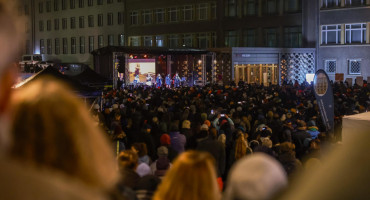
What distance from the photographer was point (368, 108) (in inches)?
746

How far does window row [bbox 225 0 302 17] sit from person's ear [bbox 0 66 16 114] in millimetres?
50660

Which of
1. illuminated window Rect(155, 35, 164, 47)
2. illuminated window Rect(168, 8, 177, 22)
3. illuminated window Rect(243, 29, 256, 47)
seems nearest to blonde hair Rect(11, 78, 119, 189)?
illuminated window Rect(243, 29, 256, 47)

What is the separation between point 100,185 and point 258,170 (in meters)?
0.72

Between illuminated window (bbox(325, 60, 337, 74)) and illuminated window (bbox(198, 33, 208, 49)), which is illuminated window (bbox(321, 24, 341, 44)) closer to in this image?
illuminated window (bbox(325, 60, 337, 74))

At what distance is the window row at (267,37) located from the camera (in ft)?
167

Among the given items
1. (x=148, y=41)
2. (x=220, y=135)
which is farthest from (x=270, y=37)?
(x=220, y=135)

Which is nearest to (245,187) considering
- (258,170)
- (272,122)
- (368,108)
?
(258,170)

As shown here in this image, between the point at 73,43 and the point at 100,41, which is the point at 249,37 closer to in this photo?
the point at 100,41

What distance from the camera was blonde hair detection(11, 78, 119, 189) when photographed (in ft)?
4.24

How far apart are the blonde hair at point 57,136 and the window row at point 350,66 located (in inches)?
1862

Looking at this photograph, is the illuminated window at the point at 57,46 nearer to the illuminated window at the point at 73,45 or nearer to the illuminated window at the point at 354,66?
the illuminated window at the point at 73,45

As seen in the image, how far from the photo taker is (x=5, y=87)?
1282 mm

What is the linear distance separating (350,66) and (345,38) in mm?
2543

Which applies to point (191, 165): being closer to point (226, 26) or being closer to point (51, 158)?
point (51, 158)
